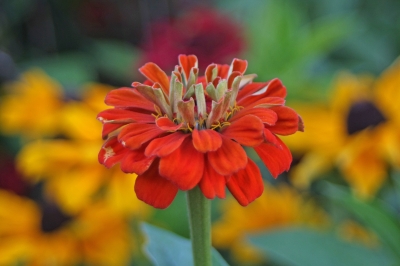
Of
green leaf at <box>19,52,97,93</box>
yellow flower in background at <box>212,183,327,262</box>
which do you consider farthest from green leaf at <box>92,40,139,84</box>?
yellow flower in background at <box>212,183,327,262</box>

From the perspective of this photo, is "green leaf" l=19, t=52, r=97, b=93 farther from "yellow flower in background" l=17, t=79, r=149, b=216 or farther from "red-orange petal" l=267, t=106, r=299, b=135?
"red-orange petal" l=267, t=106, r=299, b=135

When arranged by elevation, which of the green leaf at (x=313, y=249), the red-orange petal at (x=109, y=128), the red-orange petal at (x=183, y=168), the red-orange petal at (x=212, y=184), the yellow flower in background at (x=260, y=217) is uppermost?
the red-orange petal at (x=183, y=168)

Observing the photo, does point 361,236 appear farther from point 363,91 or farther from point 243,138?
point 243,138

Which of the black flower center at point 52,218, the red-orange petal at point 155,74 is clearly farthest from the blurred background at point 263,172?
the red-orange petal at point 155,74

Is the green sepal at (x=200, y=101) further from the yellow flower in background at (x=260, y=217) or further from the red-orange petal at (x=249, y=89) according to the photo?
the yellow flower in background at (x=260, y=217)

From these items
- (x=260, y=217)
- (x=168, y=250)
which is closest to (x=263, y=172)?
(x=260, y=217)

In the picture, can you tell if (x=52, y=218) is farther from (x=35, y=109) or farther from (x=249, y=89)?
(x=249, y=89)
